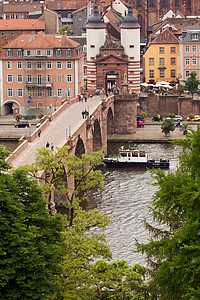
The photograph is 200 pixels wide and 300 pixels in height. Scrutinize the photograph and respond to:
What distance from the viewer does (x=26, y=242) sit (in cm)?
5494

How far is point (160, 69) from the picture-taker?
596ft

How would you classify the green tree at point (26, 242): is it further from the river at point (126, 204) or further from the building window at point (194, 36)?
the building window at point (194, 36)

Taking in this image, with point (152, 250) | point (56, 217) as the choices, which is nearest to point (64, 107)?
point (56, 217)

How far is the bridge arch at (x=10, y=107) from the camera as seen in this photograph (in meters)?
166

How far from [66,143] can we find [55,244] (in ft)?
143

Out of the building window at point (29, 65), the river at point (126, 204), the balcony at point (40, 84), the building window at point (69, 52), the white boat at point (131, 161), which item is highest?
the building window at point (69, 52)

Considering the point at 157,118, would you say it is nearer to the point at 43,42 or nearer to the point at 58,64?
the point at 58,64

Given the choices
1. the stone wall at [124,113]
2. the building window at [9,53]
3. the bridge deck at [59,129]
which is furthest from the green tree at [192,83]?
the building window at [9,53]

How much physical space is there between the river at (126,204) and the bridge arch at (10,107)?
34635 mm

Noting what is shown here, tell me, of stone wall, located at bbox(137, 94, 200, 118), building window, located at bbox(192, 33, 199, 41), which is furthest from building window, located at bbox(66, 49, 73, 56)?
building window, located at bbox(192, 33, 199, 41)

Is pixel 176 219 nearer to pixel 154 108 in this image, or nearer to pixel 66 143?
pixel 66 143

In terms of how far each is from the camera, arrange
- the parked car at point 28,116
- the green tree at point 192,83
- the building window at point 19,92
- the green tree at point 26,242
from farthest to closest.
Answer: the green tree at point 192,83, the building window at point 19,92, the parked car at point 28,116, the green tree at point 26,242

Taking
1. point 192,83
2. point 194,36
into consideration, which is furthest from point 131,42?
point 194,36

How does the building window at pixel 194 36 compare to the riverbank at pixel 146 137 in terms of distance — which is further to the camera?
the building window at pixel 194 36
